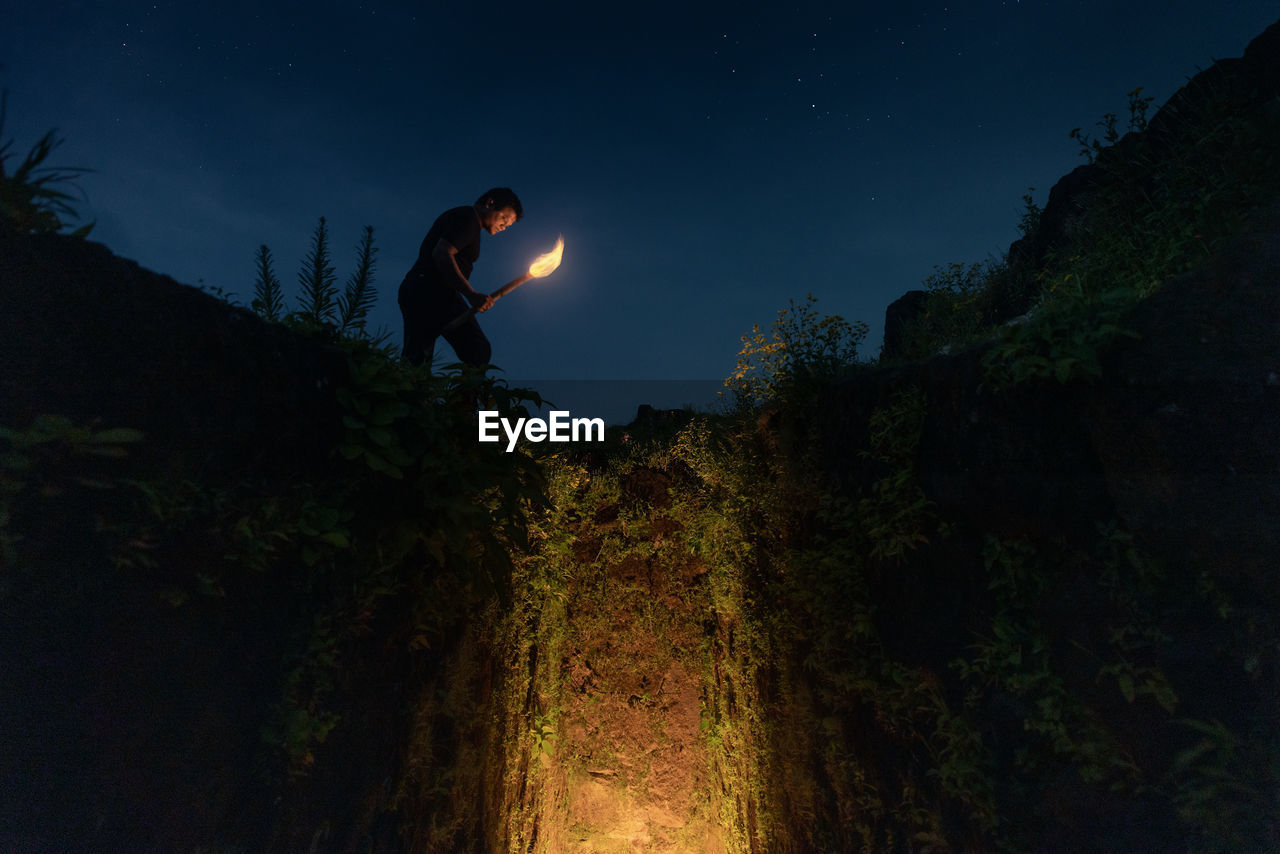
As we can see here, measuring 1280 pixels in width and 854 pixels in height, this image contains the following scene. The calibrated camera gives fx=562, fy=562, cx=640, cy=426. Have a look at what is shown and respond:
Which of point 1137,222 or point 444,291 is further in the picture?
point 444,291

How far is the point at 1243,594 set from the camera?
5.44ft

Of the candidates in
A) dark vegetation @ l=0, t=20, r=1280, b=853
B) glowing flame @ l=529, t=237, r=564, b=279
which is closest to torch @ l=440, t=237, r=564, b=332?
glowing flame @ l=529, t=237, r=564, b=279

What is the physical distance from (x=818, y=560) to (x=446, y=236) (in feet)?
11.6

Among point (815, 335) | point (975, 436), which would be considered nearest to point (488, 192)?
point (815, 335)

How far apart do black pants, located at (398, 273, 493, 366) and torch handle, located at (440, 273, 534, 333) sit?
3 cm

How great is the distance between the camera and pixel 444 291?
425cm

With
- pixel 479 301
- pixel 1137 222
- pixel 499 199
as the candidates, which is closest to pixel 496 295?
pixel 479 301

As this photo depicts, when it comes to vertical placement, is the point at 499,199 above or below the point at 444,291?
above

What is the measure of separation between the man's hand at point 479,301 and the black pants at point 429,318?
83mm

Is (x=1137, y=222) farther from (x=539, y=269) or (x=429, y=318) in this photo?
(x=429, y=318)

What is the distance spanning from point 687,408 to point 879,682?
26.4 feet

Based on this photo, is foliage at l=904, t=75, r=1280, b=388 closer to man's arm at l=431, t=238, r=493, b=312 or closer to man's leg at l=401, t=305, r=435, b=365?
man's arm at l=431, t=238, r=493, b=312

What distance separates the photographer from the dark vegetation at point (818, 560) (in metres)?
1.43

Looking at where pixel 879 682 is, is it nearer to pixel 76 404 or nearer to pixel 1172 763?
pixel 1172 763
